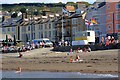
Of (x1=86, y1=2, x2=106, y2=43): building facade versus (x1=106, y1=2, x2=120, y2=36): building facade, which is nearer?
(x1=106, y1=2, x2=120, y2=36): building facade

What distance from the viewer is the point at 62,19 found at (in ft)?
224

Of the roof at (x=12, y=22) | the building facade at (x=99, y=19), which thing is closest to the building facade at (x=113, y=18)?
the building facade at (x=99, y=19)

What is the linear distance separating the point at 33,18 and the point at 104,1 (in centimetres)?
1964

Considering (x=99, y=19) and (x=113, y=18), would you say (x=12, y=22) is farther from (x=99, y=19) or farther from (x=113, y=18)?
(x=113, y=18)

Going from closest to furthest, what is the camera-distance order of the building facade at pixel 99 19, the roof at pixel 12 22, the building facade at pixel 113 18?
the building facade at pixel 113 18 < the building facade at pixel 99 19 < the roof at pixel 12 22

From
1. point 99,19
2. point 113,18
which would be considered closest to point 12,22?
point 99,19

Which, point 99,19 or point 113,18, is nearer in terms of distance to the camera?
point 113,18

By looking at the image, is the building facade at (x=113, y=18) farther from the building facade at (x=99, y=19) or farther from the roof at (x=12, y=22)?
the roof at (x=12, y=22)

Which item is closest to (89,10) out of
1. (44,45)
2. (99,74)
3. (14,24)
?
(44,45)

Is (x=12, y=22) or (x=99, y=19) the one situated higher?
(x=12, y=22)

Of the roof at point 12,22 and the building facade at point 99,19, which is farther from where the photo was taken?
the roof at point 12,22

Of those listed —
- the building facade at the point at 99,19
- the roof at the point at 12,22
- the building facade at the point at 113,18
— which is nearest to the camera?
the building facade at the point at 113,18

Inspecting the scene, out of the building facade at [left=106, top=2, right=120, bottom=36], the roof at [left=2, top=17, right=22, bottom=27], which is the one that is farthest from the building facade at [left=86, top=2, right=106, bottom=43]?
the roof at [left=2, top=17, right=22, bottom=27]

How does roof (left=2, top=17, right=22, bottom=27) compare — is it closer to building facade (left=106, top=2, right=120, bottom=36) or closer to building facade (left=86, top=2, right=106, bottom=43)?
building facade (left=86, top=2, right=106, bottom=43)
